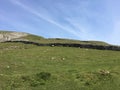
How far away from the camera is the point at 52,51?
48.6m

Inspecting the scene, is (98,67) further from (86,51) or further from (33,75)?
(86,51)

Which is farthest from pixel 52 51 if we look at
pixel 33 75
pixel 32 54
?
pixel 33 75

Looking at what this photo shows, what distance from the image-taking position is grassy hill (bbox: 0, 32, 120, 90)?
29.3m

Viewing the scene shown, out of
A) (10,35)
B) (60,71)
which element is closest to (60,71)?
(60,71)

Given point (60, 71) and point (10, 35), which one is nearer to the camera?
point (60, 71)

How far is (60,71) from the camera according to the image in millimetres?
34156

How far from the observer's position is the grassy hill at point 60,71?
29.3m

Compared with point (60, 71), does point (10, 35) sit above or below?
above

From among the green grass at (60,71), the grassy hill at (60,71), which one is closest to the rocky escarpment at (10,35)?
the grassy hill at (60,71)

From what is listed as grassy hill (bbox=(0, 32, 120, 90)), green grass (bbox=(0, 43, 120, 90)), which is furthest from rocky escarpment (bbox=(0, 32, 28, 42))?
green grass (bbox=(0, 43, 120, 90))

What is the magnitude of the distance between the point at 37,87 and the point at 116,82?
7013 mm

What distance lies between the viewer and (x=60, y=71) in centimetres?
3416

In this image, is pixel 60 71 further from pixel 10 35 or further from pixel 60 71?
pixel 10 35

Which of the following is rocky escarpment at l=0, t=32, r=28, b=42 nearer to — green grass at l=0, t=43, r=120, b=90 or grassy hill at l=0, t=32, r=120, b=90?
grassy hill at l=0, t=32, r=120, b=90
